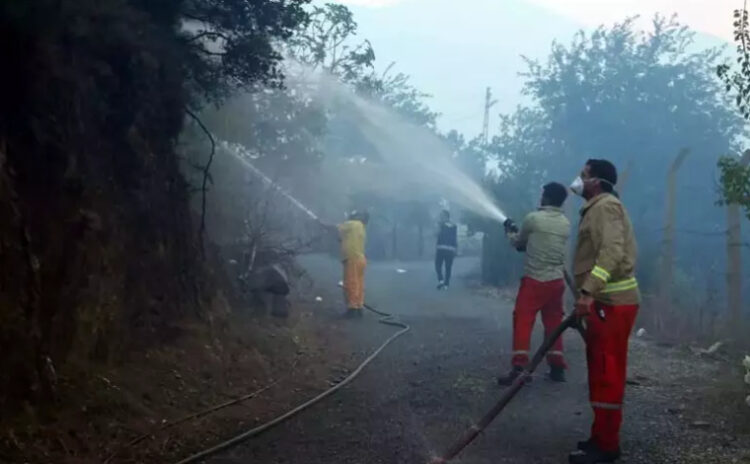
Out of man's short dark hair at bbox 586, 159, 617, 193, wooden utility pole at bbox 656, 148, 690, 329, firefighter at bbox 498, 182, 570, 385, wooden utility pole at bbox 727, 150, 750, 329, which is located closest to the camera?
man's short dark hair at bbox 586, 159, 617, 193

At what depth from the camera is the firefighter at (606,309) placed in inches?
226

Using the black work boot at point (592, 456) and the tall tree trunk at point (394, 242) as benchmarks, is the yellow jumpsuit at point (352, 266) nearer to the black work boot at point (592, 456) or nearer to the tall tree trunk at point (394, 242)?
the black work boot at point (592, 456)

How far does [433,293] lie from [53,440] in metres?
15.2

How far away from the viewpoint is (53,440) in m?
5.58

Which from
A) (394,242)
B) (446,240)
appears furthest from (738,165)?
(394,242)

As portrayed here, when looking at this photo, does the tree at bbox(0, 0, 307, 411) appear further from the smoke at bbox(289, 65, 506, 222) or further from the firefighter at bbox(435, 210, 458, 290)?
the smoke at bbox(289, 65, 506, 222)

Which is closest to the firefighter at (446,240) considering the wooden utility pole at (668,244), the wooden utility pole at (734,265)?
the wooden utility pole at (668,244)

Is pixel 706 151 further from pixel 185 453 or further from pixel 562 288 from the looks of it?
pixel 185 453

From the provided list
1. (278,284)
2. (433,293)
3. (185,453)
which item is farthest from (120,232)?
(433,293)

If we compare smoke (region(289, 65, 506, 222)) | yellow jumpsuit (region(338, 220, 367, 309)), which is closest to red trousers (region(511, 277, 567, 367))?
yellow jumpsuit (region(338, 220, 367, 309))

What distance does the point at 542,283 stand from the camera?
859 centimetres

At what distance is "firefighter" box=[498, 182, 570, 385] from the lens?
332 inches

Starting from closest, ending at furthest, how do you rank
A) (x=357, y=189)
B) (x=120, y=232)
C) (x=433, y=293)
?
(x=120, y=232)
(x=433, y=293)
(x=357, y=189)

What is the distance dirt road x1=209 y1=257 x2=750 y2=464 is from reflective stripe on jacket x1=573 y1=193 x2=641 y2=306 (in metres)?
1.14
